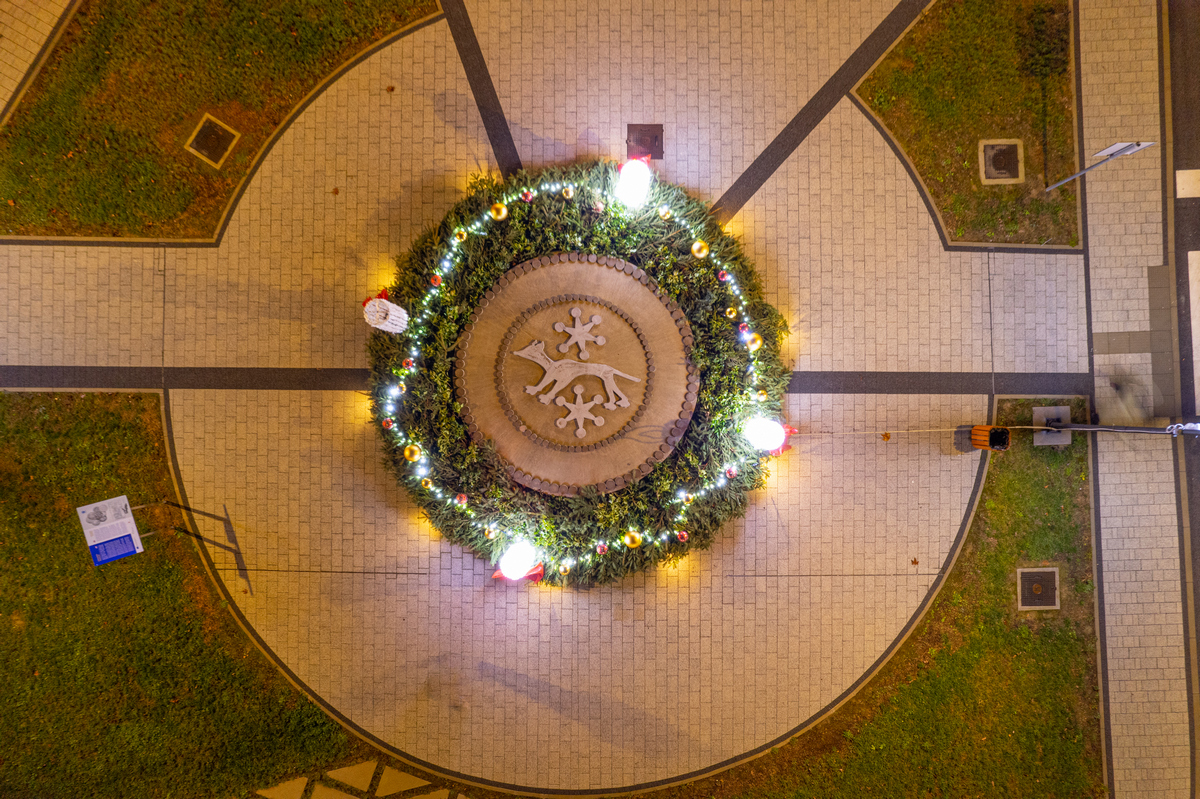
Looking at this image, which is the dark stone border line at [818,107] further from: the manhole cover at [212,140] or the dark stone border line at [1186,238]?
the manhole cover at [212,140]

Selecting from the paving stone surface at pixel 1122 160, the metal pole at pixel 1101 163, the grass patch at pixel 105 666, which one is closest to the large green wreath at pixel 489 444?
the grass patch at pixel 105 666

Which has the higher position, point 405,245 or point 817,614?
point 405,245

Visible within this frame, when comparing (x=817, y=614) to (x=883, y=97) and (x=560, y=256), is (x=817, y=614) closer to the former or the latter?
(x=560, y=256)

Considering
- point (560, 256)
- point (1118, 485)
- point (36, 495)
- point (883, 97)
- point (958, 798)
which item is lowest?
point (958, 798)

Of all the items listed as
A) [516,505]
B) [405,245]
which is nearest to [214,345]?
[405,245]

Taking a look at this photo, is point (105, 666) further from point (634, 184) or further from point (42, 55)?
point (634, 184)
